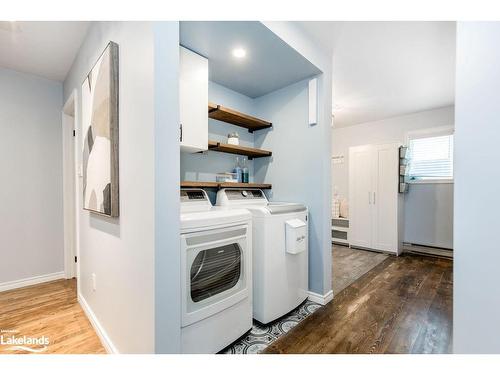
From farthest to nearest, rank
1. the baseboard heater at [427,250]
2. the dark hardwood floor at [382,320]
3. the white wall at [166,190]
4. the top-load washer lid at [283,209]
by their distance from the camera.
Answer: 1. the baseboard heater at [427,250]
2. the top-load washer lid at [283,209]
3. the dark hardwood floor at [382,320]
4. the white wall at [166,190]

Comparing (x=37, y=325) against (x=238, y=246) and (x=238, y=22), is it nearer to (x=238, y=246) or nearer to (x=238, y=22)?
(x=238, y=246)

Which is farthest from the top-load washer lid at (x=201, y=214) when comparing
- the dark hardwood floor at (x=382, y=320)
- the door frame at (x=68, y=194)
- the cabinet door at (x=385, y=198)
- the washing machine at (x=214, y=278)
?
the cabinet door at (x=385, y=198)

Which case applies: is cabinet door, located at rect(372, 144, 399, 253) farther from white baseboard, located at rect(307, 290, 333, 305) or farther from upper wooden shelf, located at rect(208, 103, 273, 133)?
upper wooden shelf, located at rect(208, 103, 273, 133)

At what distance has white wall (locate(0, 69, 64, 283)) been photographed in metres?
2.49

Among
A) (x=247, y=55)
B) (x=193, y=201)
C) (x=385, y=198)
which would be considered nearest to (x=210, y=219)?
(x=193, y=201)

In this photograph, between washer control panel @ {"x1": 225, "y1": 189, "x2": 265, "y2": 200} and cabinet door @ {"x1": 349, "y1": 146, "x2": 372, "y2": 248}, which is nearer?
washer control panel @ {"x1": 225, "y1": 189, "x2": 265, "y2": 200}

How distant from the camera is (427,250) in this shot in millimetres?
3969

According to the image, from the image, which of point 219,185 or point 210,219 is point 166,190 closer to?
point 210,219

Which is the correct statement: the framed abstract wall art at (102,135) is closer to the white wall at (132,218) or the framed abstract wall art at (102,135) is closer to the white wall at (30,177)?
the white wall at (132,218)

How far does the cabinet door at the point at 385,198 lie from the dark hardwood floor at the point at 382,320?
3.40ft

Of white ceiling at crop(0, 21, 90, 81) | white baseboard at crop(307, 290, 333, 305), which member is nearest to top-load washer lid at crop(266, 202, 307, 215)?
white baseboard at crop(307, 290, 333, 305)

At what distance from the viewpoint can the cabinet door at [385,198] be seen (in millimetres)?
3846

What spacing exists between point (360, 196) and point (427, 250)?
1.41 m

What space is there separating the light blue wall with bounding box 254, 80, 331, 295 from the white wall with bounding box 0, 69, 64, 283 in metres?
2.56
